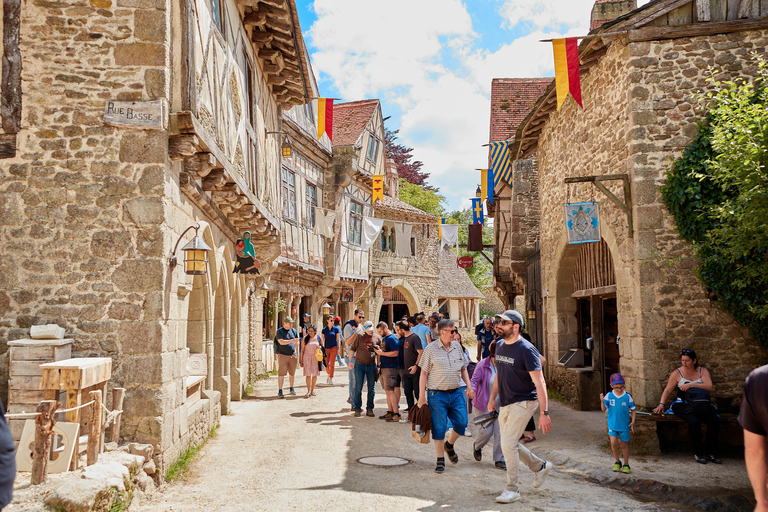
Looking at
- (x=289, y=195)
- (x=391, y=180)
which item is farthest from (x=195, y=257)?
(x=391, y=180)

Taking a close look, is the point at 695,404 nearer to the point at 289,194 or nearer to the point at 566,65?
the point at 566,65

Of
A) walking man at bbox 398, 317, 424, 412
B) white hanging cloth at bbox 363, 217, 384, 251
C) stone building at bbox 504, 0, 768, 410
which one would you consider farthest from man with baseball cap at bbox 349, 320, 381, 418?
white hanging cloth at bbox 363, 217, 384, 251

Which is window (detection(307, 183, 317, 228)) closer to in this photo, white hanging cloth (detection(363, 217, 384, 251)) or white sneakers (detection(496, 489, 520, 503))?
white hanging cloth (detection(363, 217, 384, 251))

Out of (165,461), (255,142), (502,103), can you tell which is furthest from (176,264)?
(502,103)

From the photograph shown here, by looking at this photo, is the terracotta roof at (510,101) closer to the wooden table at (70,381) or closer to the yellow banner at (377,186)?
the yellow banner at (377,186)

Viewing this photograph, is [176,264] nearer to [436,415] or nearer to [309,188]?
[436,415]

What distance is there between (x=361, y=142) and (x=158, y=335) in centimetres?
1653

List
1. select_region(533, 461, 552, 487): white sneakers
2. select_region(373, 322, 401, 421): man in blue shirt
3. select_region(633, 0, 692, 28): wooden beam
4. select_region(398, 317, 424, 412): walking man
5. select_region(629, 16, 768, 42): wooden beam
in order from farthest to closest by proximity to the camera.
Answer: select_region(373, 322, 401, 421): man in blue shirt → select_region(398, 317, 424, 412): walking man → select_region(633, 0, 692, 28): wooden beam → select_region(629, 16, 768, 42): wooden beam → select_region(533, 461, 552, 487): white sneakers

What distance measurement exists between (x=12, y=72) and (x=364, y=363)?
19.9 ft

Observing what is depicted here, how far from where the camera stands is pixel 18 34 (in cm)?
568

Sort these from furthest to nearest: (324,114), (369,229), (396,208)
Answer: (396,208)
(369,229)
(324,114)

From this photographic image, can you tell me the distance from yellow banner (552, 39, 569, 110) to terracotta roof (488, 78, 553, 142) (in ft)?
31.3

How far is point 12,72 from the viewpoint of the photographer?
5.66 meters

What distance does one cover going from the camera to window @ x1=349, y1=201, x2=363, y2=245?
68.5ft
